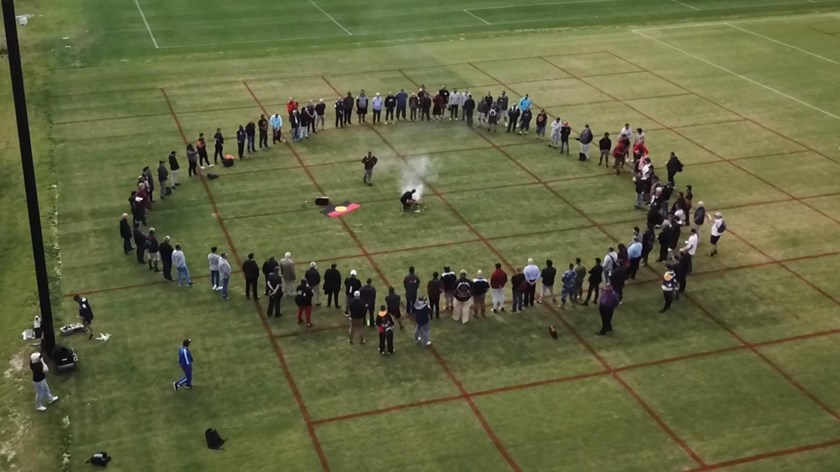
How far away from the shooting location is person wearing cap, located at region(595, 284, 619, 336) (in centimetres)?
2431

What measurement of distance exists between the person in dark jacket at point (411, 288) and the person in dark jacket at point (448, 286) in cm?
79

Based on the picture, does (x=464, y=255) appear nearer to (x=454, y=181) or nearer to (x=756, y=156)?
(x=454, y=181)

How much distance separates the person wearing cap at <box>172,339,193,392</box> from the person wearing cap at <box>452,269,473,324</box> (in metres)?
7.15

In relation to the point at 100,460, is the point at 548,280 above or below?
above

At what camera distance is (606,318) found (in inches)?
970

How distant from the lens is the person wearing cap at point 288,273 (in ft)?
84.5

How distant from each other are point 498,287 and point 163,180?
13440 millimetres

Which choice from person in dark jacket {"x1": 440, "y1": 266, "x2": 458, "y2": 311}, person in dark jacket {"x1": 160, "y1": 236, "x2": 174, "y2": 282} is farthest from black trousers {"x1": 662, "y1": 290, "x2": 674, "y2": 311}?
person in dark jacket {"x1": 160, "y1": 236, "x2": 174, "y2": 282}

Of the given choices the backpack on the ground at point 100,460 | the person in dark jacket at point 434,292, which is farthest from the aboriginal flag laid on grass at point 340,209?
the backpack on the ground at point 100,460

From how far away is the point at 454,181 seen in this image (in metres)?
34.6

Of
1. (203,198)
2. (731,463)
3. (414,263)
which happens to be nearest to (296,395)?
(414,263)

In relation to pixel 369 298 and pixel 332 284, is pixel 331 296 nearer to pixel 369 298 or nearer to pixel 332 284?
pixel 332 284

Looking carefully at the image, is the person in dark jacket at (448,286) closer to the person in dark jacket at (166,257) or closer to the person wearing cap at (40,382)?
the person in dark jacket at (166,257)

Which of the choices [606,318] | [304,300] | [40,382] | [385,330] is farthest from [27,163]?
[606,318]
